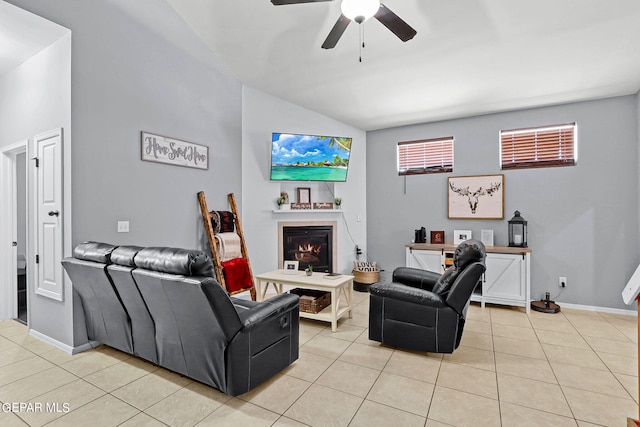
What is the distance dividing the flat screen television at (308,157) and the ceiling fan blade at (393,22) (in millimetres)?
2601

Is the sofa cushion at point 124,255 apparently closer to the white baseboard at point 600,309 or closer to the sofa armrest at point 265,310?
the sofa armrest at point 265,310

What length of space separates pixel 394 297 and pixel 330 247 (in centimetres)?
250

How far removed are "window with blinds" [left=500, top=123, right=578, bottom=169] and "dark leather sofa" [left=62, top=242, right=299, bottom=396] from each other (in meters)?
4.05

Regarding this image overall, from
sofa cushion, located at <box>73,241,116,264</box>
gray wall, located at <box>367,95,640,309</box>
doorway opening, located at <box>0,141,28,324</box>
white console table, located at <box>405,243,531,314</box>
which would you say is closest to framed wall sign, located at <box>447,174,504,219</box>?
gray wall, located at <box>367,95,640,309</box>

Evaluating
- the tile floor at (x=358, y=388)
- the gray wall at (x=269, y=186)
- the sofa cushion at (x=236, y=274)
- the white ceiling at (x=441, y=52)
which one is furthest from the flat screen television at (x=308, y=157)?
the tile floor at (x=358, y=388)

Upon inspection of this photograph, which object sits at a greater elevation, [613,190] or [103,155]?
[103,155]

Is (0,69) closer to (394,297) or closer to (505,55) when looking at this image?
(394,297)

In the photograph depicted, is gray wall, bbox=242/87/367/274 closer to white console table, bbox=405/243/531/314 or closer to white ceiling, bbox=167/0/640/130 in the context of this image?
white ceiling, bbox=167/0/640/130

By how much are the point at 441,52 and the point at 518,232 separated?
2.75m

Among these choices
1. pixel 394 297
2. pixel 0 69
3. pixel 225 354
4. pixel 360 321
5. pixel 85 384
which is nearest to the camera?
pixel 225 354

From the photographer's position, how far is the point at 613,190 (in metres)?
4.18

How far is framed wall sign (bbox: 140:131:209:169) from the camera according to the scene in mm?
3424

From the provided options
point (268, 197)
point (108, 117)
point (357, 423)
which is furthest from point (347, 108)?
point (357, 423)

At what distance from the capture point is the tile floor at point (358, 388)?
6.59 feet
